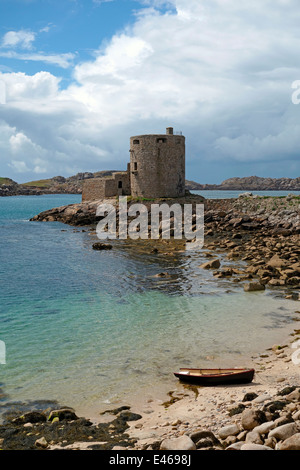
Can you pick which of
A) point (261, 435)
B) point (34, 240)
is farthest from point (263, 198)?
point (261, 435)

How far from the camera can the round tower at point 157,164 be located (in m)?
50.2

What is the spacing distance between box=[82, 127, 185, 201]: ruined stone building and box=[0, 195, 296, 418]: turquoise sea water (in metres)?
25.4

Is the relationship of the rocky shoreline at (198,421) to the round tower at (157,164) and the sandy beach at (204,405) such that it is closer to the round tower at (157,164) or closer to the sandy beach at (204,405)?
the sandy beach at (204,405)

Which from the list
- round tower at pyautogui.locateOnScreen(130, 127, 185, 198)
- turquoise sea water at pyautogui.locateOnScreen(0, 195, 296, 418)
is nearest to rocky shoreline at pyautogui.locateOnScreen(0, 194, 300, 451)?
turquoise sea water at pyautogui.locateOnScreen(0, 195, 296, 418)

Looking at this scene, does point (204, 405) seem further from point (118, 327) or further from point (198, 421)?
point (118, 327)

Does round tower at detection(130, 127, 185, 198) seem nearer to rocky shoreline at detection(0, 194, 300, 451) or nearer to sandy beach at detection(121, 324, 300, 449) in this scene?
rocky shoreline at detection(0, 194, 300, 451)

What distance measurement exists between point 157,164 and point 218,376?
42.6 metres

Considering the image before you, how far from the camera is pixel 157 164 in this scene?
5069 cm

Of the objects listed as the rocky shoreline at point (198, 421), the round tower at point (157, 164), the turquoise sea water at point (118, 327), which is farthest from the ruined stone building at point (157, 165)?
the rocky shoreline at point (198, 421)

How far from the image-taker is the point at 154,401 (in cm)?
946

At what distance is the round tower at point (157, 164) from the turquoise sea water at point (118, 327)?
83.3ft

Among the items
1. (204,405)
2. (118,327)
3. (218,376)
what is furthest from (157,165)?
(204,405)

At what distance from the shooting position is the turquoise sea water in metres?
10.6
